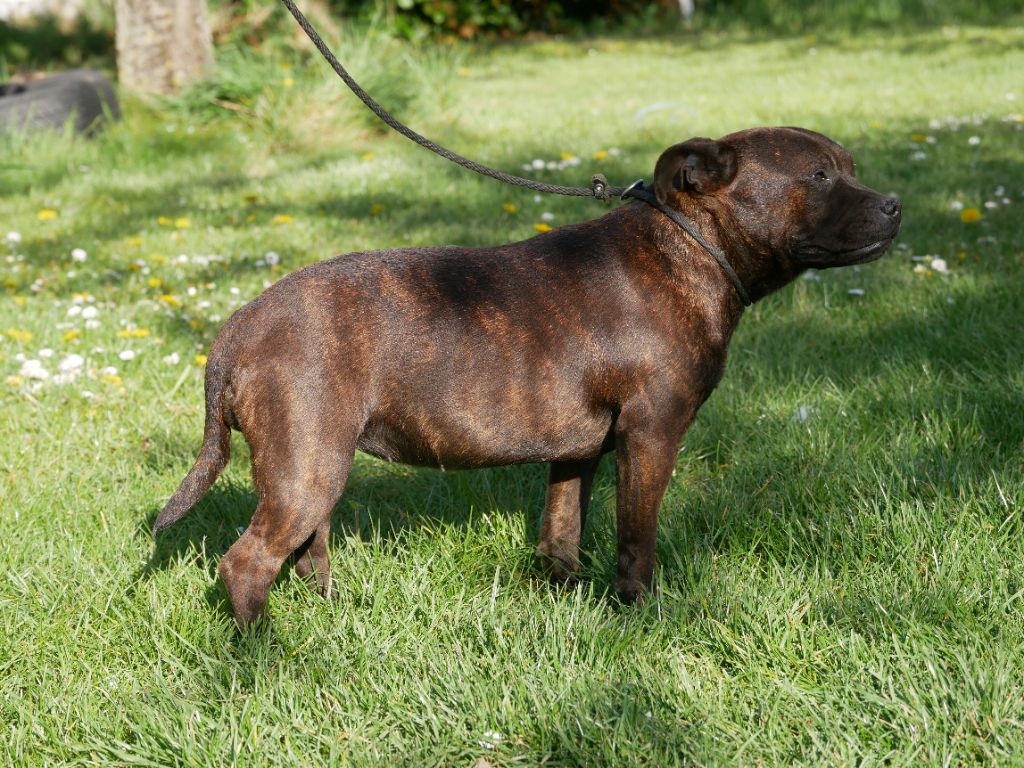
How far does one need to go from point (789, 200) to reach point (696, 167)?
28 cm

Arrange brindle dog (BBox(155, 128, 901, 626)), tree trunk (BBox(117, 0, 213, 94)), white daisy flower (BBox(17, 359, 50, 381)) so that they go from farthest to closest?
tree trunk (BBox(117, 0, 213, 94))
white daisy flower (BBox(17, 359, 50, 381))
brindle dog (BBox(155, 128, 901, 626))

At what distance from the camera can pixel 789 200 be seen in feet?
9.70

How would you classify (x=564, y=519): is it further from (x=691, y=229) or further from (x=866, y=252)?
(x=866, y=252)

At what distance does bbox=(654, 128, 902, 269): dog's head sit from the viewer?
294 centimetres

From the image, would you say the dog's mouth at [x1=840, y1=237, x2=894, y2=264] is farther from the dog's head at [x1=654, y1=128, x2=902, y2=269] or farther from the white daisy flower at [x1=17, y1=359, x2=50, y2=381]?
the white daisy flower at [x1=17, y1=359, x2=50, y2=381]

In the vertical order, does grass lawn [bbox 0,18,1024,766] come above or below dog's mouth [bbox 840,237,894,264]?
below

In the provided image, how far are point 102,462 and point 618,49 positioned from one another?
1357 cm

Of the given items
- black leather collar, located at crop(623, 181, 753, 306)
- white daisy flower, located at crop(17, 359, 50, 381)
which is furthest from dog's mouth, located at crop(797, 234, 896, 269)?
white daisy flower, located at crop(17, 359, 50, 381)

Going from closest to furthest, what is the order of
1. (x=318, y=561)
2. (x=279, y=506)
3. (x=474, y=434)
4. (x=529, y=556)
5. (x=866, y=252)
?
(x=279, y=506), (x=474, y=434), (x=866, y=252), (x=318, y=561), (x=529, y=556)

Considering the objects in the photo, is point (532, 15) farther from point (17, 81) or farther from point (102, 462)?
point (102, 462)

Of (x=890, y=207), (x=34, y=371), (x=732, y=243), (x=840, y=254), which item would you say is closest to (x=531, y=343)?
(x=732, y=243)

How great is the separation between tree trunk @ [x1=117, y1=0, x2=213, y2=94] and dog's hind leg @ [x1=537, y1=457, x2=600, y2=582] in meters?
7.92

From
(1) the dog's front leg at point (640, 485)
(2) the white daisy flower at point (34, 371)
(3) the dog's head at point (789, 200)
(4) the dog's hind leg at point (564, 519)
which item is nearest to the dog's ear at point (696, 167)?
(3) the dog's head at point (789, 200)

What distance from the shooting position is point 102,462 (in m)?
4.05
